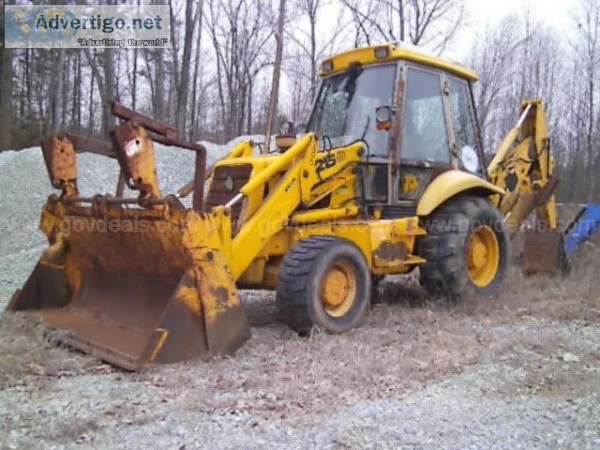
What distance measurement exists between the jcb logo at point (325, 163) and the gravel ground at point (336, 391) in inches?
57.0

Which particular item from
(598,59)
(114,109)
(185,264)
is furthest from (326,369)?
(598,59)

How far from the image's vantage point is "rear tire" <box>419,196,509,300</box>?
6.23 metres

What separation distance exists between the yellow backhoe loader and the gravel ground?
277 millimetres

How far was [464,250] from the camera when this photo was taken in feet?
20.7

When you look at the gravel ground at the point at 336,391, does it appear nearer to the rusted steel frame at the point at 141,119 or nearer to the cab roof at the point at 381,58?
the rusted steel frame at the point at 141,119

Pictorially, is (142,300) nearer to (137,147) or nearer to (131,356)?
(131,356)

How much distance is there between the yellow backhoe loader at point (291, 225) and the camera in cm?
443

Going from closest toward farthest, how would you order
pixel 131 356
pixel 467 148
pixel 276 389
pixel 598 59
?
pixel 276 389 < pixel 131 356 < pixel 467 148 < pixel 598 59

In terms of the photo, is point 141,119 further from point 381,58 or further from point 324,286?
point 381,58

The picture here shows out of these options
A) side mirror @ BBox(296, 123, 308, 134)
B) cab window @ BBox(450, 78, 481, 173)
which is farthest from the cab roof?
side mirror @ BBox(296, 123, 308, 134)

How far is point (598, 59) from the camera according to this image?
28672 millimetres

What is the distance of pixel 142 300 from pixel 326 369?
175cm

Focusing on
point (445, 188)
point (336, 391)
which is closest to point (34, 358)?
point (336, 391)

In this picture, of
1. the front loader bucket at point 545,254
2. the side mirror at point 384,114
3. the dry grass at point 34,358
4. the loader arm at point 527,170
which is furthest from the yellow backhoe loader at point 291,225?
the front loader bucket at point 545,254
